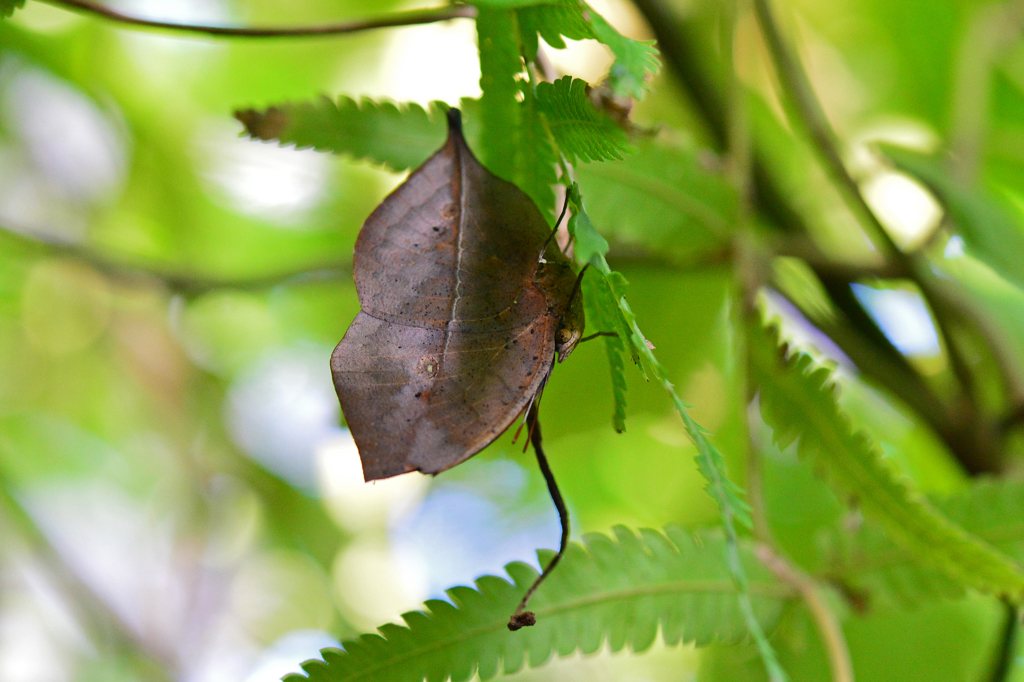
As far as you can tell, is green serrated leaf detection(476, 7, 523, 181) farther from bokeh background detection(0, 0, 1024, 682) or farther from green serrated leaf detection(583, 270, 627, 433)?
bokeh background detection(0, 0, 1024, 682)

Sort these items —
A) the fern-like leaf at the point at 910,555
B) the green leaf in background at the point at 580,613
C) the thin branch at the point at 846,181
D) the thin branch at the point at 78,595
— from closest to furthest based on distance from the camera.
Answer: the green leaf in background at the point at 580,613
the fern-like leaf at the point at 910,555
the thin branch at the point at 846,181
the thin branch at the point at 78,595

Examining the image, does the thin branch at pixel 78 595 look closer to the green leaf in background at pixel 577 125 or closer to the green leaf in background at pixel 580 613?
the green leaf in background at pixel 580 613

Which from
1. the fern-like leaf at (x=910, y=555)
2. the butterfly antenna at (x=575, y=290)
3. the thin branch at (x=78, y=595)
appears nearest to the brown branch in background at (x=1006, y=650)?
the fern-like leaf at (x=910, y=555)

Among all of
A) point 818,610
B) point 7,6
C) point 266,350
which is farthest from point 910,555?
point 266,350

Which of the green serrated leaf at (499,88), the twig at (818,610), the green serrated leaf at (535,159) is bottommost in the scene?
the twig at (818,610)

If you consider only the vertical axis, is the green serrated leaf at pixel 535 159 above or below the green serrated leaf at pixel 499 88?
below

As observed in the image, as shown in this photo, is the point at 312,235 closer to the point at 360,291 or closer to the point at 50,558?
the point at 50,558

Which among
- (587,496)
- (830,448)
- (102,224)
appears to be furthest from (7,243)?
(830,448)
